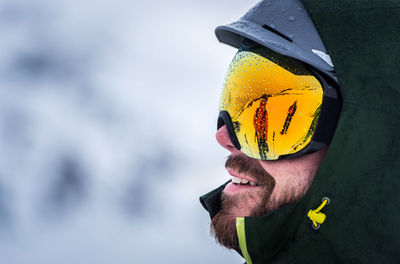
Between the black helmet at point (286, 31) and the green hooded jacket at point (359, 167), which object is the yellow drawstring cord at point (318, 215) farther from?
the black helmet at point (286, 31)

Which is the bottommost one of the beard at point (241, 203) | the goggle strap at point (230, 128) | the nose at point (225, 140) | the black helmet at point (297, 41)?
the beard at point (241, 203)

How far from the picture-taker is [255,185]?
2.35 meters

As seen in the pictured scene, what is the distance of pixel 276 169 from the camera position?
2.24 meters

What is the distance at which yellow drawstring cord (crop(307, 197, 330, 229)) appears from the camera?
204 centimetres

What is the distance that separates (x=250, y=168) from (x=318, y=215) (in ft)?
1.47

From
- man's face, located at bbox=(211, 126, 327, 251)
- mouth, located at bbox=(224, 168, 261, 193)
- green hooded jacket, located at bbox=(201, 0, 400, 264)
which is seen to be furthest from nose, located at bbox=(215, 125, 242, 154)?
green hooded jacket, located at bbox=(201, 0, 400, 264)

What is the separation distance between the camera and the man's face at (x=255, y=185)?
7.16 feet

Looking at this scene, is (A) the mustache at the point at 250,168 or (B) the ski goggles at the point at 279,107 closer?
(B) the ski goggles at the point at 279,107

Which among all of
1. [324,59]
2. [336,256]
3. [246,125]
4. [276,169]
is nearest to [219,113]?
[246,125]

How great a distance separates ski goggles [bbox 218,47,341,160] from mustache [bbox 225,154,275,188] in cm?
9

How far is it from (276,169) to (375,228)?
522mm

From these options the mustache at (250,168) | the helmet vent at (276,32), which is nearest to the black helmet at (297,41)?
the helmet vent at (276,32)

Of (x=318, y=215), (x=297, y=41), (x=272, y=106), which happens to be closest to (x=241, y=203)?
(x=318, y=215)

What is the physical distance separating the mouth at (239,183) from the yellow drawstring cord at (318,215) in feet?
1.15
